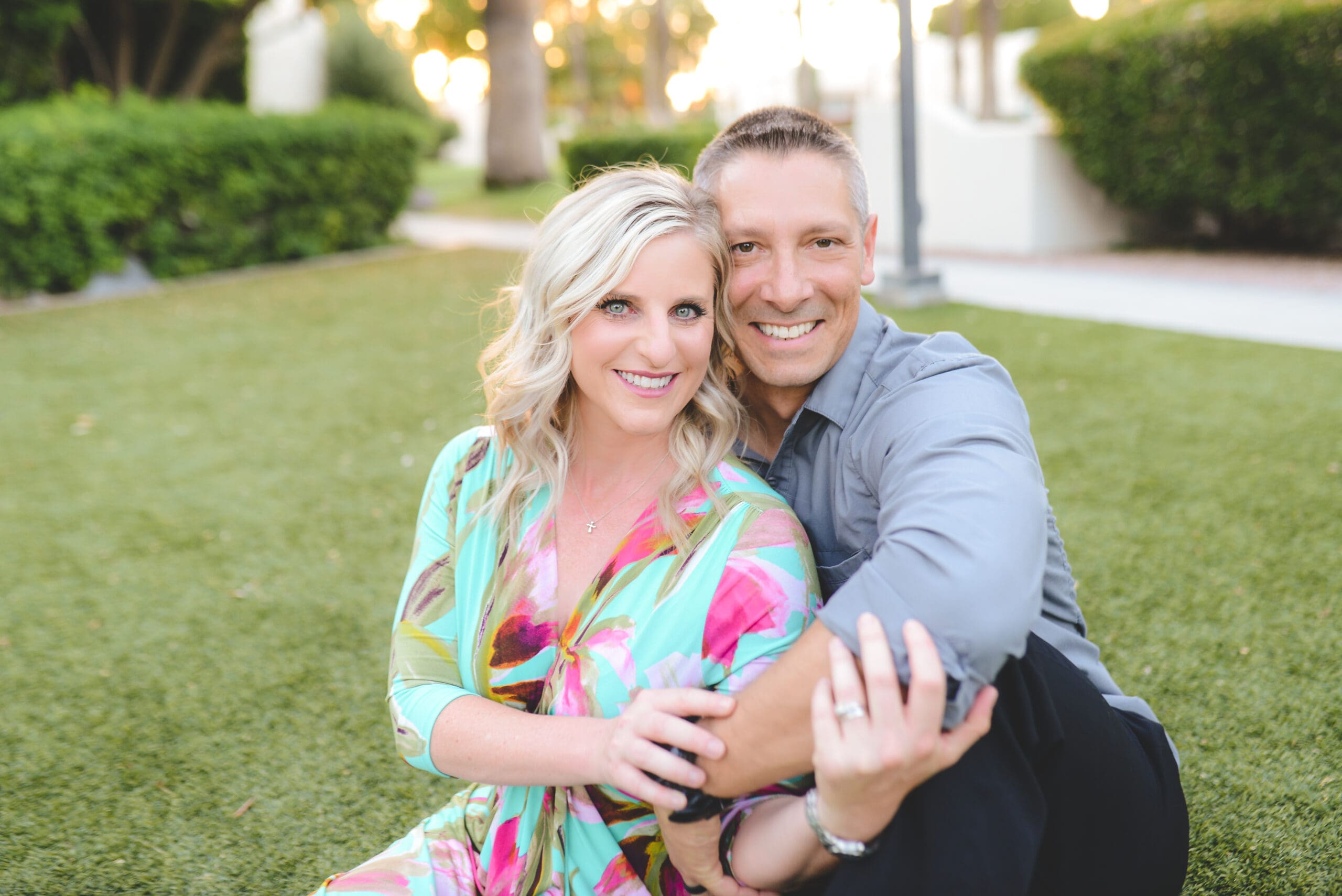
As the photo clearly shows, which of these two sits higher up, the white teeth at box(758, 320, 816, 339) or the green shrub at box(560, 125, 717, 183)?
the green shrub at box(560, 125, 717, 183)

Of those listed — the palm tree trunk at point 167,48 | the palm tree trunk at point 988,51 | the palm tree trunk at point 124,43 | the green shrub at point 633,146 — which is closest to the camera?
the palm tree trunk at point 124,43

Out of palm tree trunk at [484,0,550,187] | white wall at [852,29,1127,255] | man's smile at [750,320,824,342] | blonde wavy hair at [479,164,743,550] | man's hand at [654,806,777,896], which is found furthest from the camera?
palm tree trunk at [484,0,550,187]

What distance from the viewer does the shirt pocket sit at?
2.03m

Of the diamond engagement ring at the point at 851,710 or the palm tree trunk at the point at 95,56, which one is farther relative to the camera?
the palm tree trunk at the point at 95,56

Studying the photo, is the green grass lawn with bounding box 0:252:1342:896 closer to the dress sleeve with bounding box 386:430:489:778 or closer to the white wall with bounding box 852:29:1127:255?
the dress sleeve with bounding box 386:430:489:778

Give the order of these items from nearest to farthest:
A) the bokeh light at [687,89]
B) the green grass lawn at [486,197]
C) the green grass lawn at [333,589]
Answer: the green grass lawn at [333,589] < the green grass lawn at [486,197] < the bokeh light at [687,89]

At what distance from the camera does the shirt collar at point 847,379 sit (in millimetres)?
2234

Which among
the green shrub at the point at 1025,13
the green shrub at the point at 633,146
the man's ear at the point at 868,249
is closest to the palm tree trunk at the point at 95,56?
the green shrub at the point at 633,146

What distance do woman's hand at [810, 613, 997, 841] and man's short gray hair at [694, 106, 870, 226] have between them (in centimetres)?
123

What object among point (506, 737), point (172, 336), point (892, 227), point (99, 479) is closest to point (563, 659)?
point (506, 737)

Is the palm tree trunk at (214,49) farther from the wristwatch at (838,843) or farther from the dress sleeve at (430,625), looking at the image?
the wristwatch at (838,843)

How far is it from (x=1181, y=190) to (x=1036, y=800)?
1084 centimetres

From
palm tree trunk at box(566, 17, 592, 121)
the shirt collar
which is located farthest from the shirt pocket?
palm tree trunk at box(566, 17, 592, 121)

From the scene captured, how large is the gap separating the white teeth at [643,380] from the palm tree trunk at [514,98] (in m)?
18.1
